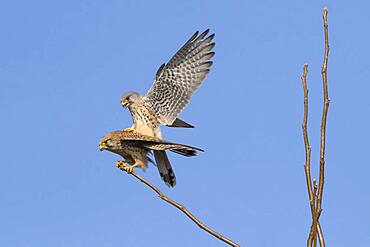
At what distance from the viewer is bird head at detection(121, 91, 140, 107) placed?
5.86m

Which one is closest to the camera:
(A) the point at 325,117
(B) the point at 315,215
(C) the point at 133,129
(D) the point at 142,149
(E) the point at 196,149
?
(B) the point at 315,215

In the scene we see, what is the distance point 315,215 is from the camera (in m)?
1.82

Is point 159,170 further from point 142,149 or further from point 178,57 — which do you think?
point 178,57

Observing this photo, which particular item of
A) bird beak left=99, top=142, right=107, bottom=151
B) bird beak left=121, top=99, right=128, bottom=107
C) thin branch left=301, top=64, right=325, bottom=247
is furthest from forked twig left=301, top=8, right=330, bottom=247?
bird beak left=121, top=99, right=128, bottom=107

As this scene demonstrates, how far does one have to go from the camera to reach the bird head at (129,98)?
19.2 feet

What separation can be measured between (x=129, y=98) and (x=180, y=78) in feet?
1.56

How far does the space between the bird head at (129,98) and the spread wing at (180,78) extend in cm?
11

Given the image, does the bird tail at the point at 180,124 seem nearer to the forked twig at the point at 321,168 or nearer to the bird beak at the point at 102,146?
the bird beak at the point at 102,146

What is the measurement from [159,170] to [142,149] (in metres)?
0.51

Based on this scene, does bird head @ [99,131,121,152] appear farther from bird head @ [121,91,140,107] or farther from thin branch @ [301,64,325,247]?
thin branch @ [301,64,325,247]

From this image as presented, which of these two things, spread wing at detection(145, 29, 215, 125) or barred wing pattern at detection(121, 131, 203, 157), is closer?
barred wing pattern at detection(121, 131, 203, 157)

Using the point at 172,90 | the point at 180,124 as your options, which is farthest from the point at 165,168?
the point at 172,90

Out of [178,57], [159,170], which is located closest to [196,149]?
[159,170]

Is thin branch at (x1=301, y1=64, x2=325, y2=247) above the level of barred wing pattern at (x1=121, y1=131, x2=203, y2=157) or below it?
below
